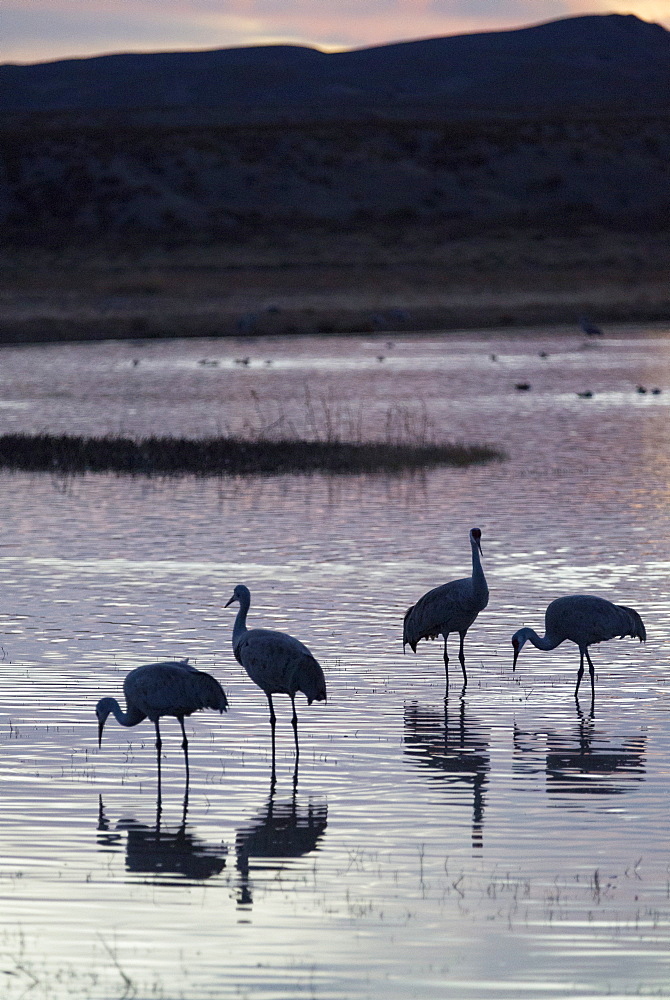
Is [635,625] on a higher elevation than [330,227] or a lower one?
lower

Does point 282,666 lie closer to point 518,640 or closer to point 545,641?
point 518,640

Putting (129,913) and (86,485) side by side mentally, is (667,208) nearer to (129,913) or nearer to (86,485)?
(86,485)

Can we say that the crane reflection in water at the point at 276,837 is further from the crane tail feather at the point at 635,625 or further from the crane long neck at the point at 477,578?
the crane tail feather at the point at 635,625

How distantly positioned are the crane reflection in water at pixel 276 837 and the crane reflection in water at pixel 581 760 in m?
1.49

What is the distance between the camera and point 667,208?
352 feet

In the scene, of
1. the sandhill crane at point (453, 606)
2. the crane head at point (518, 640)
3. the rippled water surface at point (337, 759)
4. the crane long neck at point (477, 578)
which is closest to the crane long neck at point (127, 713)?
the rippled water surface at point (337, 759)

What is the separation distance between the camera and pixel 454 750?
39.0 feet

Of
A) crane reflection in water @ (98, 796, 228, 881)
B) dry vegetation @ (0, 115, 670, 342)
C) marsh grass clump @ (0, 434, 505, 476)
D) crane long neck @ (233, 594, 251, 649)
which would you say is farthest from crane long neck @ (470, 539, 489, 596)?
dry vegetation @ (0, 115, 670, 342)

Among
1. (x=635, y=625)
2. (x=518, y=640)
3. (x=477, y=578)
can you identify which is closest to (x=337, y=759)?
(x=518, y=640)

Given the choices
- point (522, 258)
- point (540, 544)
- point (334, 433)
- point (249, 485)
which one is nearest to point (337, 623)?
point (540, 544)

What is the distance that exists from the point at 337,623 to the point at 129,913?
7.87 m

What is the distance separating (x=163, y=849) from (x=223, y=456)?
19561mm

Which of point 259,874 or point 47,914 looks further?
point 259,874

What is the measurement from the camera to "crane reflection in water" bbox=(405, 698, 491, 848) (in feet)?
35.0
